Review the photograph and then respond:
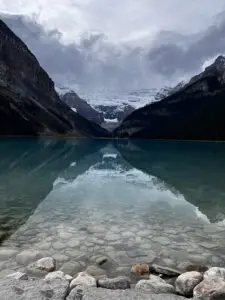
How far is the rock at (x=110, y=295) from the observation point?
789cm

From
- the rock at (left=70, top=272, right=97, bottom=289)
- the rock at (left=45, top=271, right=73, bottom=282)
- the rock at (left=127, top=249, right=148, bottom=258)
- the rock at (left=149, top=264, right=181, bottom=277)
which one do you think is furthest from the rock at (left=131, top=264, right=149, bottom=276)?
the rock at (left=45, top=271, right=73, bottom=282)

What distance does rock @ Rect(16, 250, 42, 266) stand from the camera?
1093 cm

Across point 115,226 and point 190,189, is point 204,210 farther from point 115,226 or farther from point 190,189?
point 190,189

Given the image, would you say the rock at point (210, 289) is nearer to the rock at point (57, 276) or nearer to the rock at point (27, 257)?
the rock at point (57, 276)

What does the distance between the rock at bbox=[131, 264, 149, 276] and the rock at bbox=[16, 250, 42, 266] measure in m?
3.02

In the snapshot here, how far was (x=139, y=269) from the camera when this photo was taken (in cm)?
1022

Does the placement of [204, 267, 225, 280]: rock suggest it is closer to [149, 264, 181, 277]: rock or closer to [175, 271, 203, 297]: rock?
[175, 271, 203, 297]: rock

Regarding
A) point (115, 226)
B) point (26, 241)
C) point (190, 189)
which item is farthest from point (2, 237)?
point (190, 189)

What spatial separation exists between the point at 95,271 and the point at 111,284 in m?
1.65

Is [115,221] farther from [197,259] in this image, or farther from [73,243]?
[197,259]

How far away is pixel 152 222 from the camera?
1634 centimetres

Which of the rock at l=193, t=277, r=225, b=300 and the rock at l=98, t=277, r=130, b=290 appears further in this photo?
the rock at l=98, t=277, r=130, b=290

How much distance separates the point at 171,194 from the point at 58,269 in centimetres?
1512

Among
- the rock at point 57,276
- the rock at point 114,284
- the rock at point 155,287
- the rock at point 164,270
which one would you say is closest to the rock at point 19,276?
the rock at point 57,276
